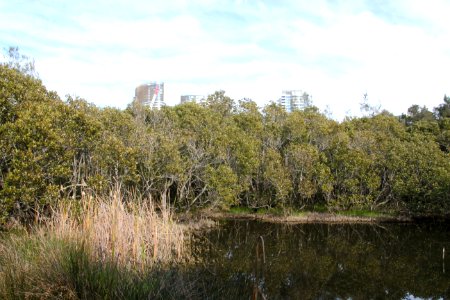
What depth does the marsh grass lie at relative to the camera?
500 centimetres

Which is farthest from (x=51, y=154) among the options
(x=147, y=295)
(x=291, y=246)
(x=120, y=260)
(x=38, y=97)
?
(x=291, y=246)

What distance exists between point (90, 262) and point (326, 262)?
9.54m

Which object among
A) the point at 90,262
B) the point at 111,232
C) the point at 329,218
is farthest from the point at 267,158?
the point at 90,262

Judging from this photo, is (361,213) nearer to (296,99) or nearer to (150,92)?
(296,99)

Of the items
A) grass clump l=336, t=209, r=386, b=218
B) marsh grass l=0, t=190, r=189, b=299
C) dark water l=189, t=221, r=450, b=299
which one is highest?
marsh grass l=0, t=190, r=189, b=299

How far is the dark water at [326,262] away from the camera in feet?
30.9

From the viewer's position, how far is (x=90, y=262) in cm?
534

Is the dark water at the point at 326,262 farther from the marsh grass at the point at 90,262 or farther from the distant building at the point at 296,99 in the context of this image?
the distant building at the point at 296,99

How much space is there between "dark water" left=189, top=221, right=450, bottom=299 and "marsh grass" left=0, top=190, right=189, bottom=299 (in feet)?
3.24

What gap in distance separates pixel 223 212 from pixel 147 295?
1741cm

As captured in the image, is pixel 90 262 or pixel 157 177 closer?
pixel 90 262

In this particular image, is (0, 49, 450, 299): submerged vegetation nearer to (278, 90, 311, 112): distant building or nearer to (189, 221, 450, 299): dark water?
(189, 221, 450, 299): dark water

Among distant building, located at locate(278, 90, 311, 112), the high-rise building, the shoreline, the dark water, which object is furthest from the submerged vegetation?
distant building, located at locate(278, 90, 311, 112)

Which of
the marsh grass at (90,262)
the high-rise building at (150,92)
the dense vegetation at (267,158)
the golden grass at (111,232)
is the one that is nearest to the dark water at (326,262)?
the marsh grass at (90,262)
